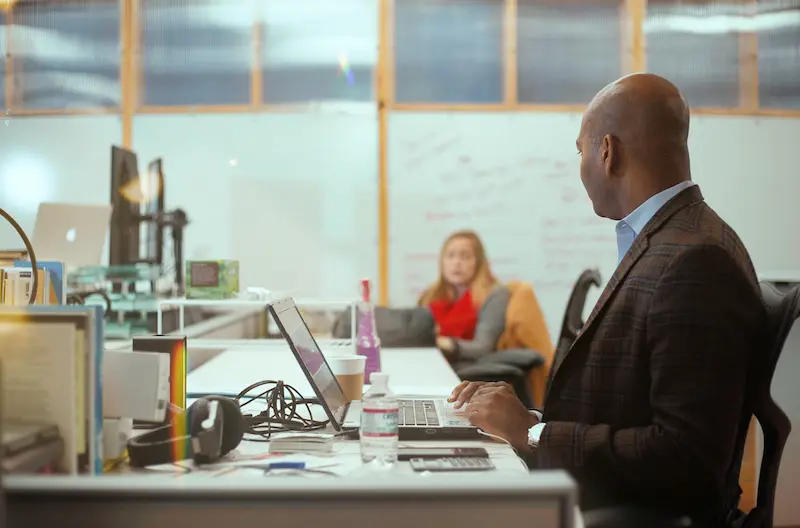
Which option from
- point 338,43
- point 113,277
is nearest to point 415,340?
point 113,277

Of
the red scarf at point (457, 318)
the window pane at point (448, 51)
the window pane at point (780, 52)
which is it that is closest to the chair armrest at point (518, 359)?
the red scarf at point (457, 318)

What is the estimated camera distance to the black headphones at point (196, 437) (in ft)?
4.21

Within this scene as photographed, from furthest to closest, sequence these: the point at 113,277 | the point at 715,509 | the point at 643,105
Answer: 1. the point at 113,277
2. the point at 643,105
3. the point at 715,509

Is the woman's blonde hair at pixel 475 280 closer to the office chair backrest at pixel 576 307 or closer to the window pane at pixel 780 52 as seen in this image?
the office chair backrest at pixel 576 307

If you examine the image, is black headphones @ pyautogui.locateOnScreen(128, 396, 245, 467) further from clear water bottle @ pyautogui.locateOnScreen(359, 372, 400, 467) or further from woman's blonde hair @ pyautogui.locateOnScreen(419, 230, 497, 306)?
woman's blonde hair @ pyautogui.locateOnScreen(419, 230, 497, 306)

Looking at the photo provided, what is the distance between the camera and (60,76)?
5.05 metres

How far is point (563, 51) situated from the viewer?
198 inches

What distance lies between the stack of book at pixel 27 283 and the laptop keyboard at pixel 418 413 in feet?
2.53

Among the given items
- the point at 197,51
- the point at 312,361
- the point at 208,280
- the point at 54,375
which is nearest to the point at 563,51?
the point at 197,51

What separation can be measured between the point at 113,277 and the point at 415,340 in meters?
1.47

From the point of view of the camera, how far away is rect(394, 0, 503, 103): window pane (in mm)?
4945

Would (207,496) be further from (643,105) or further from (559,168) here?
(559,168)

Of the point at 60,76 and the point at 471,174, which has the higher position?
the point at 60,76

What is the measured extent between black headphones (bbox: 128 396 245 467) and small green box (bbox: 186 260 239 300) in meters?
0.98
